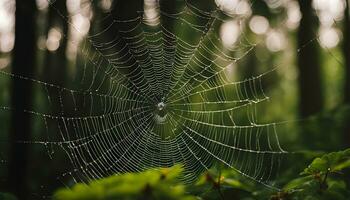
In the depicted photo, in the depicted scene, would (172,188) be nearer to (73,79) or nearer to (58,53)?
(73,79)

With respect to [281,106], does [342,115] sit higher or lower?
lower

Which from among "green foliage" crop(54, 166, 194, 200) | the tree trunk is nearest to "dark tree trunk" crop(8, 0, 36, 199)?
the tree trunk

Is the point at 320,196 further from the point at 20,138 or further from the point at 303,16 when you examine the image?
the point at 303,16

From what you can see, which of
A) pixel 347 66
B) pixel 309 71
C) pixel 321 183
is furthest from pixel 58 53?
pixel 321 183

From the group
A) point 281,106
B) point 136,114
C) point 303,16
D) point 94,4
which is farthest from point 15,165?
point 281,106

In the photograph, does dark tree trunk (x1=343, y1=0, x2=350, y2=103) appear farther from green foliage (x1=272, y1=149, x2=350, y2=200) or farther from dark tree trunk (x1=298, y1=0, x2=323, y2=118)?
green foliage (x1=272, y1=149, x2=350, y2=200)

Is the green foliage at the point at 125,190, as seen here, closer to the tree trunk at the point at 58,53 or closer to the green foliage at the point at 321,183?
the green foliage at the point at 321,183
